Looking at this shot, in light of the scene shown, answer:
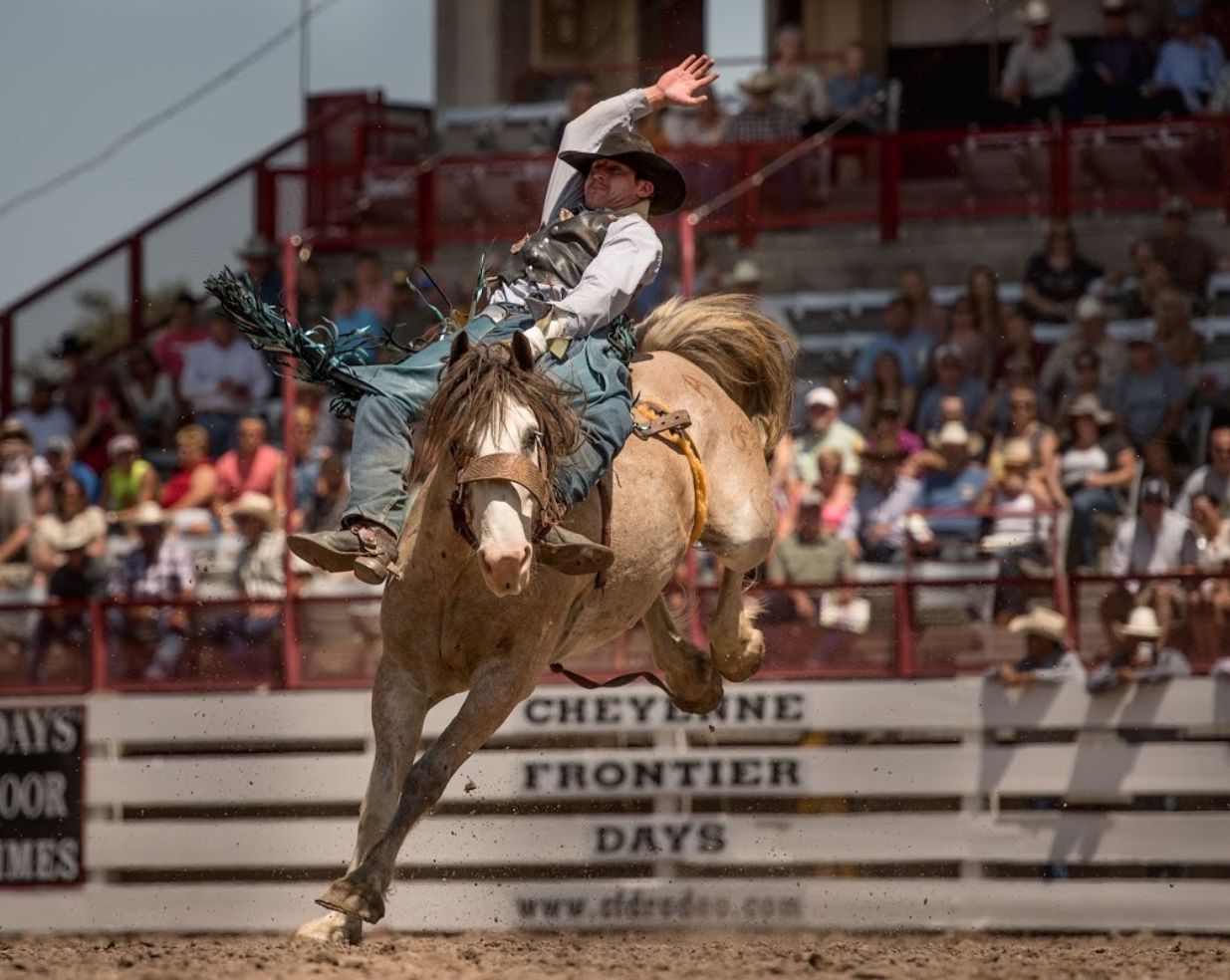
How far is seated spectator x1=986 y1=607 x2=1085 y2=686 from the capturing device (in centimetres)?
1051

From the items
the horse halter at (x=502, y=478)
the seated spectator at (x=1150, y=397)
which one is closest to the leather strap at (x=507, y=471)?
the horse halter at (x=502, y=478)

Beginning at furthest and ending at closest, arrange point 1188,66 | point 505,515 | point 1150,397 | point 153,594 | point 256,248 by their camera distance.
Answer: point 256,248 → point 1188,66 → point 153,594 → point 1150,397 → point 505,515

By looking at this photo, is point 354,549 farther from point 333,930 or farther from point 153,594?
point 153,594

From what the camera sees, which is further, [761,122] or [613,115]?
[761,122]

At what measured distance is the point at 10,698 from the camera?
1163cm

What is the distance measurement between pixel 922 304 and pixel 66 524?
5.09 metres

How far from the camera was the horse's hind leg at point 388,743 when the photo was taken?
6.64 m

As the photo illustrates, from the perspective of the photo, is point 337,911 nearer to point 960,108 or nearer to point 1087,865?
point 1087,865

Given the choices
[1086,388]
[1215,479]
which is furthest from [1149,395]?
[1215,479]

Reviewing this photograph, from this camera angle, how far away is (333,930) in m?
6.43

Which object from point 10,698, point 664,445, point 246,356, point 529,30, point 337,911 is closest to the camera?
point 337,911

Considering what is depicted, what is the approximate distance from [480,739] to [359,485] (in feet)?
2.81

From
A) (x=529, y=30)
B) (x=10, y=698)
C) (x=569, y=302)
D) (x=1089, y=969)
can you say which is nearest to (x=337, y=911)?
(x=569, y=302)

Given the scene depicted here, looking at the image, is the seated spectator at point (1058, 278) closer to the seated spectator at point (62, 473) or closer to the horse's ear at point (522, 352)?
the seated spectator at point (62, 473)
